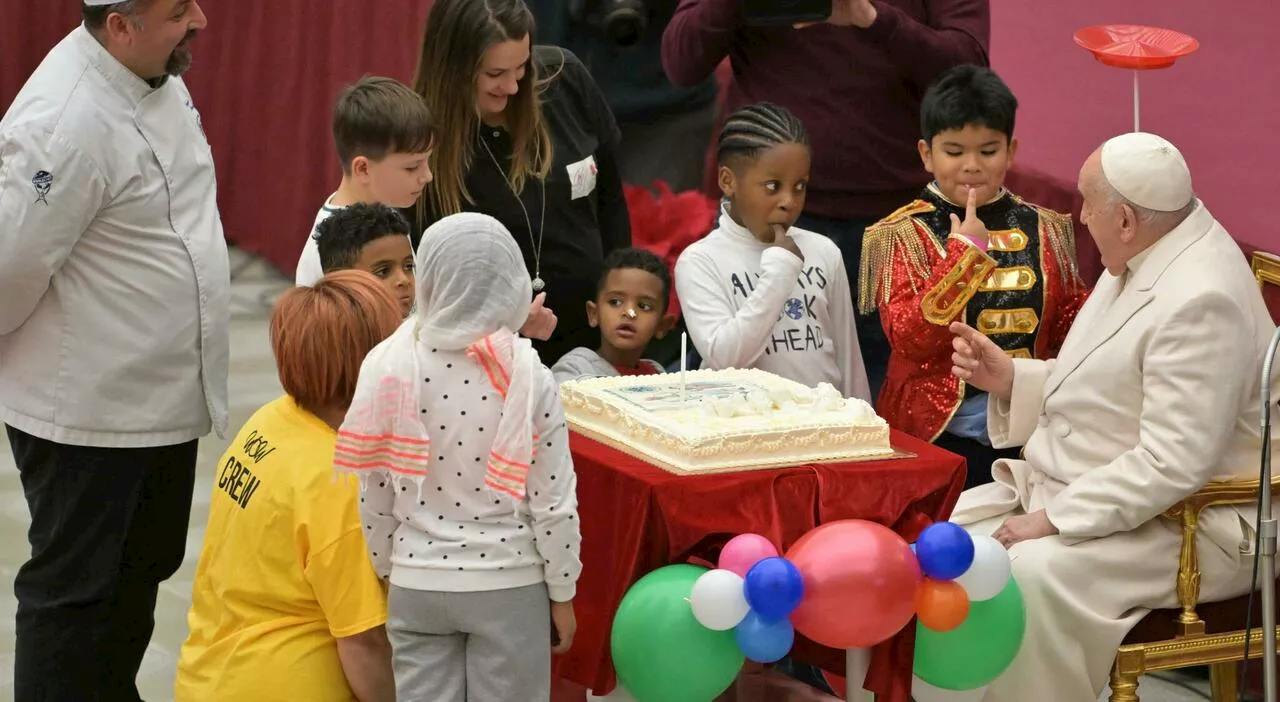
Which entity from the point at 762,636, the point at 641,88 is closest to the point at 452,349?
the point at 762,636

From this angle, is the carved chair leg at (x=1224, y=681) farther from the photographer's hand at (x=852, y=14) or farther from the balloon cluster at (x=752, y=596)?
the photographer's hand at (x=852, y=14)

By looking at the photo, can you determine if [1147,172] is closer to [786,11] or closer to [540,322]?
[786,11]

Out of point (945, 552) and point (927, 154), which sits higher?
→ point (927, 154)

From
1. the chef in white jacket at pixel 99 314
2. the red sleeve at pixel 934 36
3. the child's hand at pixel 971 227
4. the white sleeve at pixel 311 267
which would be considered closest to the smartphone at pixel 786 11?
the red sleeve at pixel 934 36

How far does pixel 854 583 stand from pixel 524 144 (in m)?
1.52

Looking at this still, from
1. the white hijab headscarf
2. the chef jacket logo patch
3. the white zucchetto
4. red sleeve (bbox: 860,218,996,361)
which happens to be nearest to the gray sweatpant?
the white hijab headscarf

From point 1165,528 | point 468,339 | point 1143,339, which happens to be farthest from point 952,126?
point 468,339

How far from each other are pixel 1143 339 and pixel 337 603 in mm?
1768

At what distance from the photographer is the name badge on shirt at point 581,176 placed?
4398 mm

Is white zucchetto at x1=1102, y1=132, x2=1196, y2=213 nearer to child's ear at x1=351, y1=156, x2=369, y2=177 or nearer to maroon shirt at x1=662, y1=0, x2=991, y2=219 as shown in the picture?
maroon shirt at x1=662, y1=0, x2=991, y2=219

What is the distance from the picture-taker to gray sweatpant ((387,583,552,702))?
10.0ft

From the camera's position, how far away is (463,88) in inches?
164

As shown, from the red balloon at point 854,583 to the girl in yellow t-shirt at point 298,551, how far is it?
783mm

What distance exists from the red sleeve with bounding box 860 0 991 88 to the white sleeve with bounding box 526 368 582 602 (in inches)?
76.6
